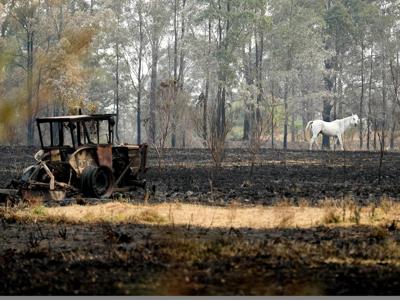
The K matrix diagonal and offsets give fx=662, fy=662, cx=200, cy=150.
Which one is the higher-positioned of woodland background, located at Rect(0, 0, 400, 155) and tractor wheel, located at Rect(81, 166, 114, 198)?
woodland background, located at Rect(0, 0, 400, 155)

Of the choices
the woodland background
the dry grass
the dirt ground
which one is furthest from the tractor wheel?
the woodland background

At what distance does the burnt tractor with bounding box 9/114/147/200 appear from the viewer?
15320mm

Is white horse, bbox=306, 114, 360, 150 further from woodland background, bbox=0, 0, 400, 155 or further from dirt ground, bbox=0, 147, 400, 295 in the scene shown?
dirt ground, bbox=0, 147, 400, 295

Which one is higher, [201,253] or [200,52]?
[200,52]

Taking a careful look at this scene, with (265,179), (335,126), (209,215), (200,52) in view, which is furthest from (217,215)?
(200,52)

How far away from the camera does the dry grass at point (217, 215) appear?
12.0m

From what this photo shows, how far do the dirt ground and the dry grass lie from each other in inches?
2.3

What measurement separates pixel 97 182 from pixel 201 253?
8.18 m

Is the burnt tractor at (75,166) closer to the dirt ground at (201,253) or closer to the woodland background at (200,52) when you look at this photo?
the dirt ground at (201,253)

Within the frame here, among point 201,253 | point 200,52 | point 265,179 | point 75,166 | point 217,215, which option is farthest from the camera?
point 200,52

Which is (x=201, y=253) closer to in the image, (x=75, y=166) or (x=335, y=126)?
(x=75, y=166)

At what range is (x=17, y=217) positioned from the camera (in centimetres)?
1277

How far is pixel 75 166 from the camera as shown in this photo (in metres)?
16.0

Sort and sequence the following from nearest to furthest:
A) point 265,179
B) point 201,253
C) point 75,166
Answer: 1. point 201,253
2. point 75,166
3. point 265,179
